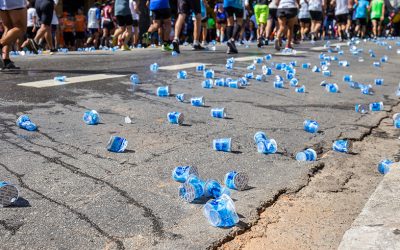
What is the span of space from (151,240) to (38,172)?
3.28ft

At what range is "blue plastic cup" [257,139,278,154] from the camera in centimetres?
349

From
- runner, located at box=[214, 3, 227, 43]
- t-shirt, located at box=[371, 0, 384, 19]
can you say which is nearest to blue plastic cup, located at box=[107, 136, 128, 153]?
runner, located at box=[214, 3, 227, 43]

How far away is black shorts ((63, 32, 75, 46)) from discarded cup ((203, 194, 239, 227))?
53.7 ft

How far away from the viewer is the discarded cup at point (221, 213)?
2.24 meters

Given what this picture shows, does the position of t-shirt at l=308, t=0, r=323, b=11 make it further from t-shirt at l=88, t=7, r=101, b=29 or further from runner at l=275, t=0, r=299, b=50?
t-shirt at l=88, t=7, r=101, b=29

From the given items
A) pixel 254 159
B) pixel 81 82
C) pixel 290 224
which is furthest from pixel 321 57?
pixel 290 224

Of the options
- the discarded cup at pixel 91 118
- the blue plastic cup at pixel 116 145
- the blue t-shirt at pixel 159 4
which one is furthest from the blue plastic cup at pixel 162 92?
the blue t-shirt at pixel 159 4

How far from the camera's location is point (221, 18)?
19.4m

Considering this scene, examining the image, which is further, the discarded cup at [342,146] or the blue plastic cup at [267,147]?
the discarded cup at [342,146]

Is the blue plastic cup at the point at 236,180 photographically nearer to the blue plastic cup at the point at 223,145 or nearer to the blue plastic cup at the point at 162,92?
the blue plastic cup at the point at 223,145

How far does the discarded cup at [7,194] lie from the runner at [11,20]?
5.04 m

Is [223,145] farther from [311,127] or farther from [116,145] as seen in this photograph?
[311,127]

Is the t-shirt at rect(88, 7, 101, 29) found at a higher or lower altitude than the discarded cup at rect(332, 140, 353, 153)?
higher

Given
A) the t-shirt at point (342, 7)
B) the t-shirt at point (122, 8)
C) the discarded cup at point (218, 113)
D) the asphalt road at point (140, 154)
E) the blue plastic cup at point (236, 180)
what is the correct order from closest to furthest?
the asphalt road at point (140, 154)
the blue plastic cup at point (236, 180)
the discarded cup at point (218, 113)
the t-shirt at point (122, 8)
the t-shirt at point (342, 7)
